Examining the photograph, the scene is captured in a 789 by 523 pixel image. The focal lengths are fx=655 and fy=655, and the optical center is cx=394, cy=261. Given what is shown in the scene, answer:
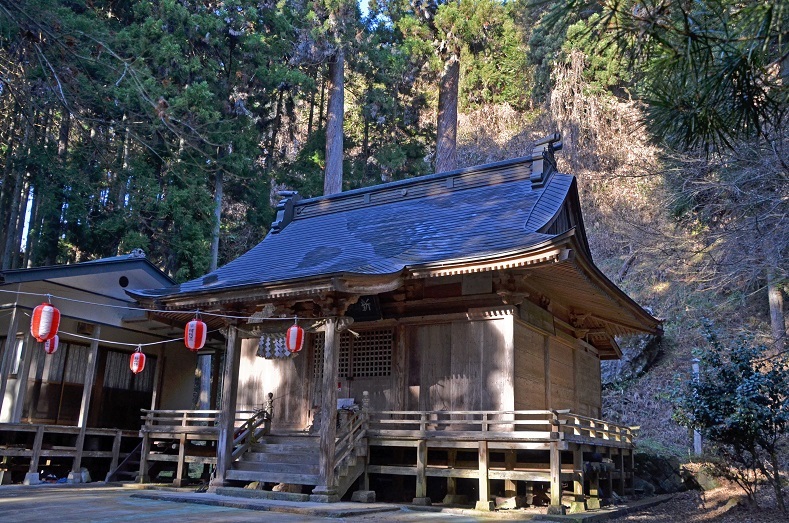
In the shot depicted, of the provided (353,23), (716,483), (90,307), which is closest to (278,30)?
(353,23)

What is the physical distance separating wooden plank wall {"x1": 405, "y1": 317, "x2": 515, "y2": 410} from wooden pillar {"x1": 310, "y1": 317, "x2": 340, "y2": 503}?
6.47 ft

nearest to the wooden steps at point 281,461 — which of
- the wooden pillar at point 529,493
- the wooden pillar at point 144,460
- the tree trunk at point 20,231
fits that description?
the wooden pillar at point 144,460

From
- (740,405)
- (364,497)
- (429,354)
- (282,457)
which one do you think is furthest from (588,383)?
(282,457)

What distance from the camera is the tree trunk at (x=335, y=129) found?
23.8 meters

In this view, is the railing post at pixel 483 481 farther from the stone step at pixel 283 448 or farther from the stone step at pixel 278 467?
the stone step at pixel 283 448

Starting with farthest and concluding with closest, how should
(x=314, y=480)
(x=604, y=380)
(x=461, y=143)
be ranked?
(x=461, y=143), (x=604, y=380), (x=314, y=480)

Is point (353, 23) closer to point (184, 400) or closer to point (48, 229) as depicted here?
point (48, 229)

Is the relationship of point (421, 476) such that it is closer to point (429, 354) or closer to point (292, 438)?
point (429, 354)

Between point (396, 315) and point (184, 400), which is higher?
point (396, 315)

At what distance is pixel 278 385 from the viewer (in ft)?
42.5

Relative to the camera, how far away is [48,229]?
19719mm

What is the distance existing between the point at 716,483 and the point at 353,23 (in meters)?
18.7

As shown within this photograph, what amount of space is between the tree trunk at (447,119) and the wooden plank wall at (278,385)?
13521 mm

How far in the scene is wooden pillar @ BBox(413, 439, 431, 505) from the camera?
10.2 metres
